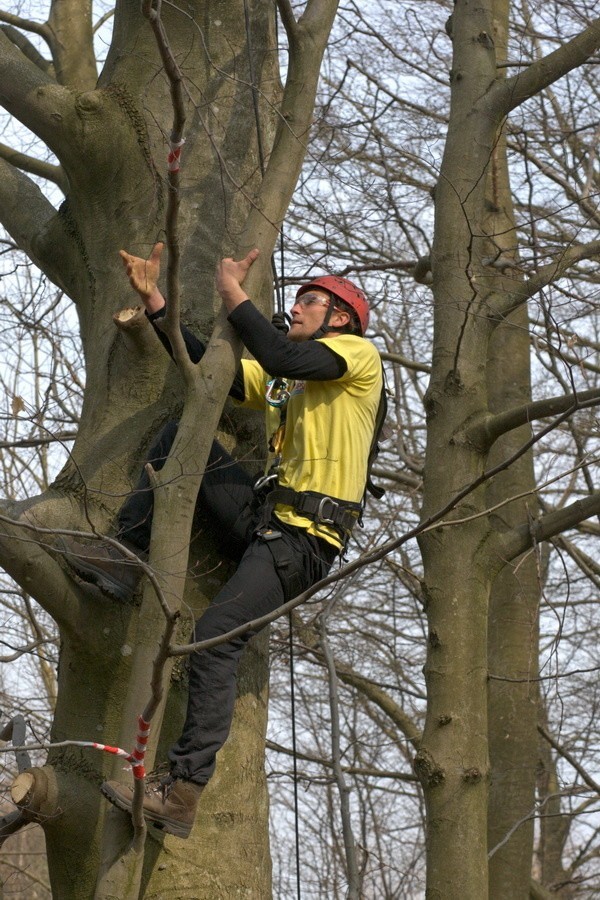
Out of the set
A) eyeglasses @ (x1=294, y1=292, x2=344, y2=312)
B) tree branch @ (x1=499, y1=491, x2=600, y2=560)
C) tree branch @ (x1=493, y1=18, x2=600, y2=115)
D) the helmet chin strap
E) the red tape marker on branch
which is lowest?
the red tape marker on branch

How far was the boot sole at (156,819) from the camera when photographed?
3.21 m

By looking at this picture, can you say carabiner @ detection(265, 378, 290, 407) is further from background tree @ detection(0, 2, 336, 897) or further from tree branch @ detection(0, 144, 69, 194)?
tree branch @ detection(0, 144, 69, 194)

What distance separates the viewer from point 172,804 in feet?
11.2

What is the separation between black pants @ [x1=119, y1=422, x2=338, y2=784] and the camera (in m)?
3.55

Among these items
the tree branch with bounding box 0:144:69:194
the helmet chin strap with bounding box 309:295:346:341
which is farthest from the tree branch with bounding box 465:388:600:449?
the tree branch with bounding box 0:144:69:194

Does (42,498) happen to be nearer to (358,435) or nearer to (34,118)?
(358,435)

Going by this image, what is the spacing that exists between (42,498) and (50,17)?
384 cm

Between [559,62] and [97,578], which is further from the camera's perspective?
[559,62]

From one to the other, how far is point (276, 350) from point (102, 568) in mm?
968

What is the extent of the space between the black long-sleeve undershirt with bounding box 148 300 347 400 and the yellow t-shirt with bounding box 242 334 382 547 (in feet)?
0.23

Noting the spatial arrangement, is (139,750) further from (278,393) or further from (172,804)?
(278,393)

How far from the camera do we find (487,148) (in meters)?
5.31

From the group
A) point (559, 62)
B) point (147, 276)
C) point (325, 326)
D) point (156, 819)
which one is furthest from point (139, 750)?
point (559, 62)

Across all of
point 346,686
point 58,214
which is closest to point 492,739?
point 346,686
